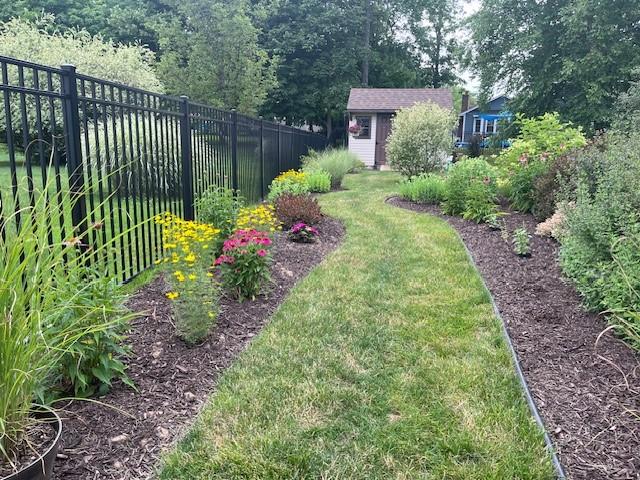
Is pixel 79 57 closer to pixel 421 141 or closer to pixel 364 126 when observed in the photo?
pixel 421 141

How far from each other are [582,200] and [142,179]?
13.9 feet

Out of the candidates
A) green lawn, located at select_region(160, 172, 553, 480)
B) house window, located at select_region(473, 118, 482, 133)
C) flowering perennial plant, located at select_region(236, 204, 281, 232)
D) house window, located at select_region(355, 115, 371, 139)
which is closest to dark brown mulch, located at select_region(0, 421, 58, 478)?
green lawn, located at select_region(160, 172, 553, 480)

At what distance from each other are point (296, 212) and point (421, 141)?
6.69 meters

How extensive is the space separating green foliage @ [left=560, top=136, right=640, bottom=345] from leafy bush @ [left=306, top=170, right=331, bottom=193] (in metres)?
6.95

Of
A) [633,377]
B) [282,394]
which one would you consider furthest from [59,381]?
[633,377]

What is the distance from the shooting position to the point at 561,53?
1945cm

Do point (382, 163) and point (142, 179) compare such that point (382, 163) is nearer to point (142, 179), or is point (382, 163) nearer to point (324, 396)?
point (142, 179)

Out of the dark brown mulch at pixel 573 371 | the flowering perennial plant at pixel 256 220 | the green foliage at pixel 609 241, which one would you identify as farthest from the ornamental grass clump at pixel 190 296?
the green foliage at pixel 609 241

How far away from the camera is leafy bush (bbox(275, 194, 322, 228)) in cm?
666

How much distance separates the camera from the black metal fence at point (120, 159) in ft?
8.75

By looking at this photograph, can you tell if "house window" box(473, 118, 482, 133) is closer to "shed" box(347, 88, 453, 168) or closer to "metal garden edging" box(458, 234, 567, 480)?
"shed" box(347, 88, 453, 168)

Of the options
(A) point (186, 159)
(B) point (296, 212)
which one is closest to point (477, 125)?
(B) point (296, 212)

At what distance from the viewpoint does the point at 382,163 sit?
70.4 feet

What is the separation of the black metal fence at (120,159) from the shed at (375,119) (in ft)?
35.5
